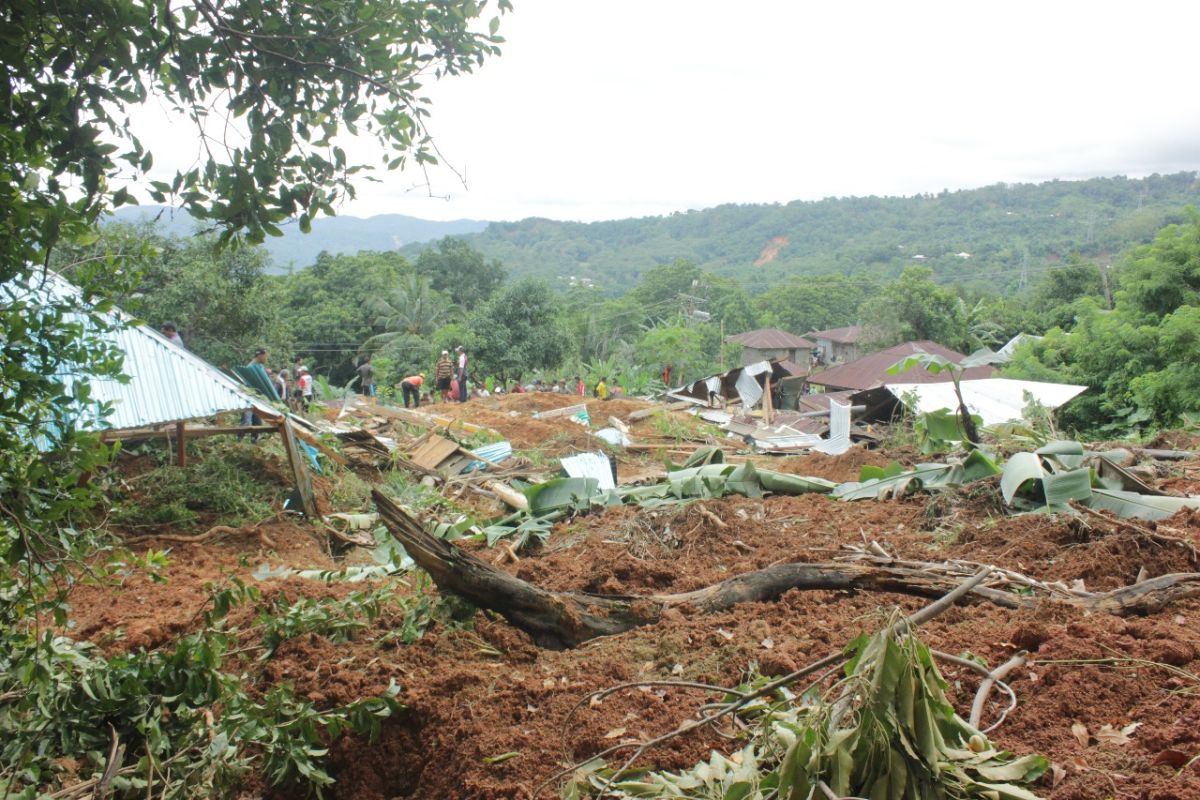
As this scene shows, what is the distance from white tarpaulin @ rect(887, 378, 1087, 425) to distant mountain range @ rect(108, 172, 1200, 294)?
5816cm

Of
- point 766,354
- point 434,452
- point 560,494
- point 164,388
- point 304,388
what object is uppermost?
point 164,388

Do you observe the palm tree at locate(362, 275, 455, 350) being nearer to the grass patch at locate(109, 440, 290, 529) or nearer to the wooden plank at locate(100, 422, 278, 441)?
the grass patch at locate(109, 440, 290, 529)

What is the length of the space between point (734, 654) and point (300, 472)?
6.47 meters

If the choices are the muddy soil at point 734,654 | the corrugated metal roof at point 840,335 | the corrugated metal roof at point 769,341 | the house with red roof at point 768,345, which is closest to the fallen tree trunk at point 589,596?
the muddy soil at point 734,654

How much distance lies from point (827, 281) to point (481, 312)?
46090 millimetres

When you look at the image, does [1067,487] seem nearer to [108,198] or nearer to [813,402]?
[108,198]

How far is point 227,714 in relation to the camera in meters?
3.08

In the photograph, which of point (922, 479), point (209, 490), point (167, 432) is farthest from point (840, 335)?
point (922, 479)

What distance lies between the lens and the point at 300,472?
27.8ft

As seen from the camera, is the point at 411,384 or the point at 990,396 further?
the point at 411,384

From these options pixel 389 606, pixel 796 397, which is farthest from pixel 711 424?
pixel 389 606

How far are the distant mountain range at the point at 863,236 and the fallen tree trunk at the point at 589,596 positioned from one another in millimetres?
68911

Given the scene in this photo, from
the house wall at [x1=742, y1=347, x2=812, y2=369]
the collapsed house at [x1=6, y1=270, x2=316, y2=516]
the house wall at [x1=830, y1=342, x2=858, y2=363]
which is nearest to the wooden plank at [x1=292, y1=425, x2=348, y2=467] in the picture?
the collapsed house at [x1=6, y1=270, x2=316, y2=516]

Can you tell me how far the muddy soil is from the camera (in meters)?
2.25
